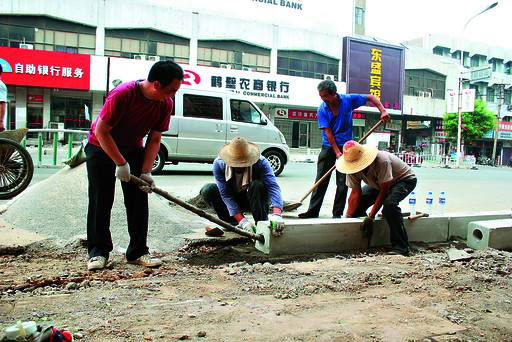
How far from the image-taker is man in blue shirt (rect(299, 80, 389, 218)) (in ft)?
16.2

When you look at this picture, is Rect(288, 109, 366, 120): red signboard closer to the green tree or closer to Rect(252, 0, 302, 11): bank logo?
Rect(252, 0, 302, 11): bank logo

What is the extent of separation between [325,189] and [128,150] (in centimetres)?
247

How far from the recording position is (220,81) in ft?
82.5

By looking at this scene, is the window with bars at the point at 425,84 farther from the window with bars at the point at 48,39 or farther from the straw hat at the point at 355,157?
the straw hat at the point at 355,157

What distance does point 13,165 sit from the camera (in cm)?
513

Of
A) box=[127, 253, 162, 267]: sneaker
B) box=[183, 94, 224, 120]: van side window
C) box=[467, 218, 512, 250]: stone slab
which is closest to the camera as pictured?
box=[127, 253, 162, 267]: sneaker

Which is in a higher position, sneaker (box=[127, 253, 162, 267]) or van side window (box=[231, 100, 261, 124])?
van side window (box=[231, 100, 261, 124])

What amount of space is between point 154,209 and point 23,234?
1.23 m

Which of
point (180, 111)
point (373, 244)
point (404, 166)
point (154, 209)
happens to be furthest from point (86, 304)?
point (180, 111)

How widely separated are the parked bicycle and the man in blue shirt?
3257 millimetres

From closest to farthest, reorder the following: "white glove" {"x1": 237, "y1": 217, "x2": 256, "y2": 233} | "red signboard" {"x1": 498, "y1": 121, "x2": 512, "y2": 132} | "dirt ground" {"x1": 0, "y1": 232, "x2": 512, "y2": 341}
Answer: "dirt ground" {"x1": 0, "y1": 232, "x2": 512, "y2": 341} < "white glove" {"x1": 237, "y1": 217, "x2": 256, "y2": 233} < "red signboard" {"x1": 498, "y1": 121, "x2": 512, "y2": 132}

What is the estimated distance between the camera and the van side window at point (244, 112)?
9.94 m

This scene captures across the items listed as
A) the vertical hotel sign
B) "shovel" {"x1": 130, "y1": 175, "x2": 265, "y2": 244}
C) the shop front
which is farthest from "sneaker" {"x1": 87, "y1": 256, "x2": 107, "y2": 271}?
the vertical hotel sign

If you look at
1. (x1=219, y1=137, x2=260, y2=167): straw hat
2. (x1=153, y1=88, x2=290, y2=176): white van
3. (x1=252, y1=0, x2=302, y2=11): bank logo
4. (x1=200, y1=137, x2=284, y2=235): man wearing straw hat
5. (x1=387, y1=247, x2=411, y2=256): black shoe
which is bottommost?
(x1=387, y1=247, x2=411, y2=256): black shoe
